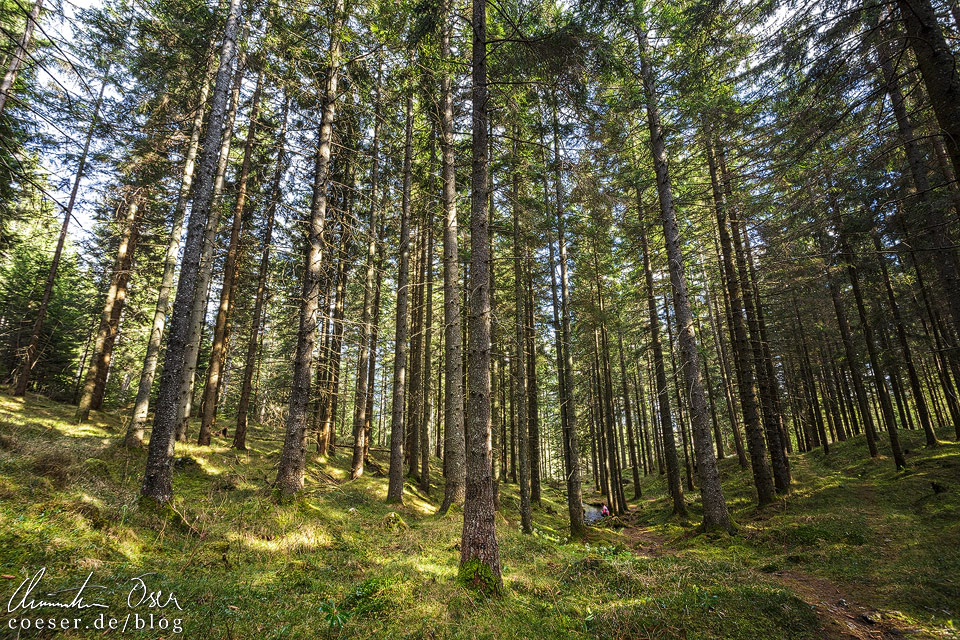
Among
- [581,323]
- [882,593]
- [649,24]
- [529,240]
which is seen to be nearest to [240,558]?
[882,593]

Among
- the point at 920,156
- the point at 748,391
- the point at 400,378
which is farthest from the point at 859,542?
the point at 400,378

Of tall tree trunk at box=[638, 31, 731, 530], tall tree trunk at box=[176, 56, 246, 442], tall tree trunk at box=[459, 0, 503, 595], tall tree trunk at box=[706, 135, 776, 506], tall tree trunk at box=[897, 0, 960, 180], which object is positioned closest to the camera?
tall tree trunk at box=[897, 0, 960, 180]

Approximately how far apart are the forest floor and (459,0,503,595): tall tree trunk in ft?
1.79

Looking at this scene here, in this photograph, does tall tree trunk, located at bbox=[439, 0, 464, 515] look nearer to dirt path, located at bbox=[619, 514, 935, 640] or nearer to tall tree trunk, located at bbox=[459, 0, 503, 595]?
tall tree trunk, located at bbox=[459, 0, 503, 595]

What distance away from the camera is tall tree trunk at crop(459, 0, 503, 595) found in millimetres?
5754

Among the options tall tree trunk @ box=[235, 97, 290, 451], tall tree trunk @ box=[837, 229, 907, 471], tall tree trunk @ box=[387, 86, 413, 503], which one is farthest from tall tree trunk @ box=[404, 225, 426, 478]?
tall tree trunk @ box=[837, 229, 907, 471]

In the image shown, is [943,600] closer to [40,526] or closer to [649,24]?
[40,526]

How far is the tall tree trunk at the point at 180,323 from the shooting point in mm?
7414

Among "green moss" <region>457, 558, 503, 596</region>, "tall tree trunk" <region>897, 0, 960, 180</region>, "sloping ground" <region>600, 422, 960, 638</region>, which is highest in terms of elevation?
"tall tree trunk" <region>897, 0, 960, 180</region>

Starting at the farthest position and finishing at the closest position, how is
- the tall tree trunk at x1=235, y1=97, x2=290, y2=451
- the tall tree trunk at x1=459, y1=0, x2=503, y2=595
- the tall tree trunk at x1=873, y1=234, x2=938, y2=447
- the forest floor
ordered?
the tall tree trunk at x1=873, y1=234, x2=938, y2=447, the tall tree trunk at x1=235, y1=97, x2=290, y2=451, the tall tree trunk at x1=459, y1=0, x2=503, y2=595, the forest floor

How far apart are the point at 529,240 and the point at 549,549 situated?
1101 cm

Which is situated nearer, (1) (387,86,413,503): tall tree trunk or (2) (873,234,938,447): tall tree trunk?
(1) (387,86,413,503): tall tree trunk

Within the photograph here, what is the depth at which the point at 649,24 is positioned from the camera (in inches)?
513

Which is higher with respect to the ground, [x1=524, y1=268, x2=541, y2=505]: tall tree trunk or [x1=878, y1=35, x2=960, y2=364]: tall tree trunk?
[x1=878, y1=35, x2=960, y2=364]: tall tree trunk
